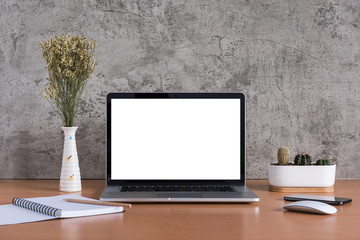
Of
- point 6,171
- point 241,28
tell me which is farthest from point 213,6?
point 6,171

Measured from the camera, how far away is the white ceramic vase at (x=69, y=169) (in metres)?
1.39

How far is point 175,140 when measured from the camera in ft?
4.70

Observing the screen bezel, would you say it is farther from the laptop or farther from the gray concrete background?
the gray concrete background

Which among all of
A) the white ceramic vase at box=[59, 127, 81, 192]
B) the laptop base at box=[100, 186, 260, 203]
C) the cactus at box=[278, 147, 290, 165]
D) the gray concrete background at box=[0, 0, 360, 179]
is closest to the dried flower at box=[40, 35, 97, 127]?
the white ceramic vase at box=[59, 127, 81, 192]

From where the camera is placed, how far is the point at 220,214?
42.7 inches

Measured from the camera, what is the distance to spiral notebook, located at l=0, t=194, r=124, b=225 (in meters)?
1.01

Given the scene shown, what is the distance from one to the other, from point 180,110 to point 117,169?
28 cm

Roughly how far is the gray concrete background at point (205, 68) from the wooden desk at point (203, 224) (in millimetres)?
455

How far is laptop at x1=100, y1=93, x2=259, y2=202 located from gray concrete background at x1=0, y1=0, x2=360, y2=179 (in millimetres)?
241

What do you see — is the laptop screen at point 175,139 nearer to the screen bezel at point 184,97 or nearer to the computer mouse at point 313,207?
the screen bezel at point 184,97

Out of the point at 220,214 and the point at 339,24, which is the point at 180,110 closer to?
the point at 220,214

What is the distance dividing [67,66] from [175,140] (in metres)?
0.42

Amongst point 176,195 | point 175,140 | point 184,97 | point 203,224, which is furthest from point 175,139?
point 203,224

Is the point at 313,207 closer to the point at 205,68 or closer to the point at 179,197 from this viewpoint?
the point at 179,197
